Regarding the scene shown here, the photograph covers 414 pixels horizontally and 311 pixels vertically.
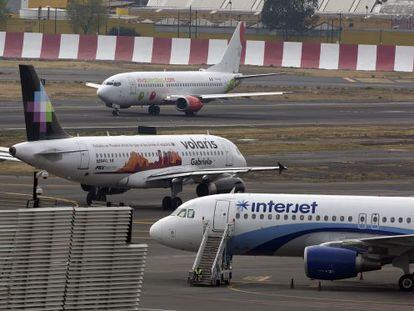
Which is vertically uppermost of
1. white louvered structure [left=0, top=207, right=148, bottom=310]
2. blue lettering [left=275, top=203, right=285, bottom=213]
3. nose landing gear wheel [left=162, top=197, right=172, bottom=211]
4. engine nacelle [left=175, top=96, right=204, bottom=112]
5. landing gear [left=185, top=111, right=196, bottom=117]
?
white louvered structure [left=0, top=207, right=148, bottom=310]

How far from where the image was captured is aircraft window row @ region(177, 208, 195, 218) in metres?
54.5

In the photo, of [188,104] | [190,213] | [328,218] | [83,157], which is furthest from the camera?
[188,104]

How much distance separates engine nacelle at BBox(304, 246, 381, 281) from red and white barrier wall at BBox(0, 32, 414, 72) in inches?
4672

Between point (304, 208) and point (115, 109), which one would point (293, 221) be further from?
point (115, 109)

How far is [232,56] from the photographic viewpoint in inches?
5256

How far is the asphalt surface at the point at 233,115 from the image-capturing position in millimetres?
118250

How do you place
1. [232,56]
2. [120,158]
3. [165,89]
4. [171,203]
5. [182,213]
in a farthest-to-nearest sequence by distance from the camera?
[232,56]
[165,89]
[171,203]
[120,158]
[182,213]

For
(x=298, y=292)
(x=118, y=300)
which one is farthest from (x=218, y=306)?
(x=118, y=300)

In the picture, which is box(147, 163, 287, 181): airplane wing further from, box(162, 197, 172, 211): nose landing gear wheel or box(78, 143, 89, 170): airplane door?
box(78, 143, 89, 170): airplane door

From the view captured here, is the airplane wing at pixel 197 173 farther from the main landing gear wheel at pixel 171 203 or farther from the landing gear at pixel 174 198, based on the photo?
the main landing gear wheel at pixel 171 203

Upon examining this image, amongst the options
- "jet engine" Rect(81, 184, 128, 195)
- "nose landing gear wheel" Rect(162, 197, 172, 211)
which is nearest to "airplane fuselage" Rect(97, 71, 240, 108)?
"jet engine" Rect(81, 184, 128, 195)

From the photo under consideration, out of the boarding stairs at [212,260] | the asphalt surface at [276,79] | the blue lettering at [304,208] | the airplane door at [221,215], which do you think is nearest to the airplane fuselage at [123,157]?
the airplane door at [221,215]

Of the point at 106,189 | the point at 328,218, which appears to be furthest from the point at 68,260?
the point at 106,189

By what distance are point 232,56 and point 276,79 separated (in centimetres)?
3402
